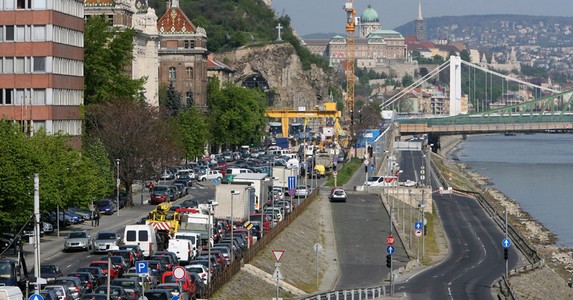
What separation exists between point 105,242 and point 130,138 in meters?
28.8

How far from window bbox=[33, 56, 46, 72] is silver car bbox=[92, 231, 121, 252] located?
17143 mm

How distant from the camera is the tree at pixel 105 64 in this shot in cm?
9825

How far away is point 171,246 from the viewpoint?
57344 mm

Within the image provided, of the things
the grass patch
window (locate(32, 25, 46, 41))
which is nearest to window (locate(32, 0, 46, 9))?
window (locate(32, 25, 46, 41))

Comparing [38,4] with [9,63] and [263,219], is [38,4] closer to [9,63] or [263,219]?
[9,63]

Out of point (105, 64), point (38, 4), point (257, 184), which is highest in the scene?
point (38, 4)

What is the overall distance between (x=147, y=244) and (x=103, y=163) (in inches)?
1034

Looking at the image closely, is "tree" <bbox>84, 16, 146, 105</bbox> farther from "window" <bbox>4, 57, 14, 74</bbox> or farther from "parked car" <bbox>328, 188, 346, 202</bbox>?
"window" <bbox>4, 57, 14, 74</bbox>

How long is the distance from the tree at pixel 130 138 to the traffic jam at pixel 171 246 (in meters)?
1.63

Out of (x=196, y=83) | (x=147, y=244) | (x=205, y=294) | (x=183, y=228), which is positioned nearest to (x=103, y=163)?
(x=183, y=228)

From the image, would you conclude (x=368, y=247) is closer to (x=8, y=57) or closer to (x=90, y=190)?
(x=90, y=190)

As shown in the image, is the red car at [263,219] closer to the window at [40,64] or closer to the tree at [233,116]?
the window at [40,64]

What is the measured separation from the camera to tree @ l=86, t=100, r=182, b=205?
87.6m

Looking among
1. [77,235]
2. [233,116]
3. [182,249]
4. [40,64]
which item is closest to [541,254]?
[40,64]
